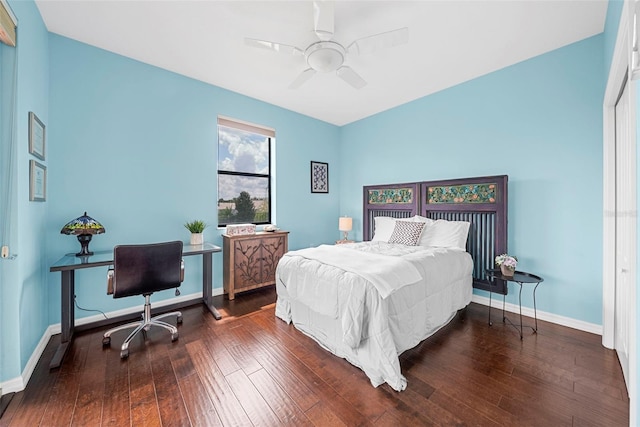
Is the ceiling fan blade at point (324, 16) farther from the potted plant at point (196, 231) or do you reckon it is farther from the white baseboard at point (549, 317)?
the white baseboard at point (549, 317)

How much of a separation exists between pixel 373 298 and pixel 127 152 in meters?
2.99

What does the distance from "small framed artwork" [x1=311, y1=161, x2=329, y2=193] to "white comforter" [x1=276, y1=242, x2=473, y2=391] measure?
A: 212 centimetres

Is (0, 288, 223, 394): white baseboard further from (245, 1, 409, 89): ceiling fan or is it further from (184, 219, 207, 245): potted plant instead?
(245, 1, 409, 89): ceiling fan

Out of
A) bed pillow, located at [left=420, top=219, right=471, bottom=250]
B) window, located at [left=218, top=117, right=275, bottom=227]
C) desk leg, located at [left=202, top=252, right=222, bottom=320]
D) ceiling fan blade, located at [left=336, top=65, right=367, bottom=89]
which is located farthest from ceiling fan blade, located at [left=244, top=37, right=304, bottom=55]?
bed pillow, located at [left=420, top=219, right=471, bottom=250]

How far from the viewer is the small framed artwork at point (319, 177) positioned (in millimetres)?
4699

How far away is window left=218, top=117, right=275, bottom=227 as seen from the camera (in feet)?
12.3

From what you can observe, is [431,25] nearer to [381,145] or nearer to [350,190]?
[381,145]

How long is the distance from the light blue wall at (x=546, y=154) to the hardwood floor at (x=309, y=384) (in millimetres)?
635

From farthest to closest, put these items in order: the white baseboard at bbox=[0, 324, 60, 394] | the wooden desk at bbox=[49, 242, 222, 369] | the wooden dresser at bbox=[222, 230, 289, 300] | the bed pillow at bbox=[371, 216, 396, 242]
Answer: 1. the bed pillow at bbox=[371, 216, 396, 242]
2. the wooden dresser at bbox=[222, 230, 289, 300]
3. the wooden desk at bbox=[49, 242, 222, 369]
4. the white baseboard at bbox=[0, 324, 60, 394]

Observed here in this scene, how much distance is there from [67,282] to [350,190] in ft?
13.3

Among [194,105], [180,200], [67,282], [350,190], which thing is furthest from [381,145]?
[67,282]

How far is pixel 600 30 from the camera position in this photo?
93.0 inches

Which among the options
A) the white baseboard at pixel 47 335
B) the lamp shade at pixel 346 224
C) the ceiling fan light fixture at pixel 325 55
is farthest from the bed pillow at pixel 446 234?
the white baseboard at pixel 47 335

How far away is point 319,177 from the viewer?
4805mm
